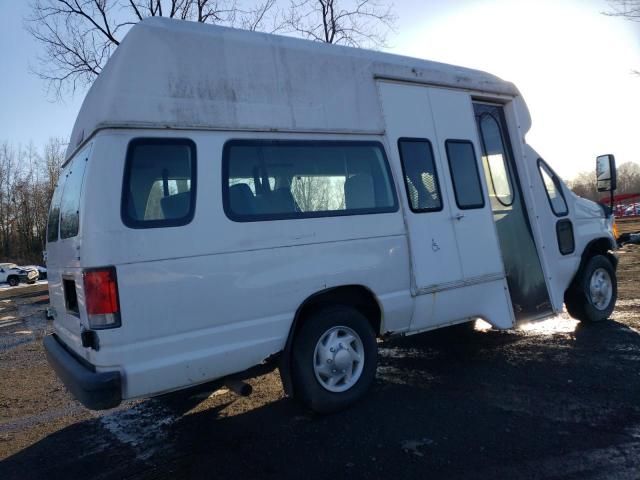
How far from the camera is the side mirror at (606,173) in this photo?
6738 mm

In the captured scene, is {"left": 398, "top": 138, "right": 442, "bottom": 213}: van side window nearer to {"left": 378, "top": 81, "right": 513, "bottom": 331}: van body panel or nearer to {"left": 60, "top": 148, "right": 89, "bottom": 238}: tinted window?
{"left": 378, "top": 81, "right": 513, "bottom": 331}: van body panel

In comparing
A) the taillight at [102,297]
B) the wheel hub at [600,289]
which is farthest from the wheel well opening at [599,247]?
the taillight at [102,297]

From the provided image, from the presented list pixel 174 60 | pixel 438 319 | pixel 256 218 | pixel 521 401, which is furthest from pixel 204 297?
pixel 521 401

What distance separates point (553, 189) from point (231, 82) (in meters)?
4.37

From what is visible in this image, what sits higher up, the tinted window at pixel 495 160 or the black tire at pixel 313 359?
the tinted window at pixel 495 160

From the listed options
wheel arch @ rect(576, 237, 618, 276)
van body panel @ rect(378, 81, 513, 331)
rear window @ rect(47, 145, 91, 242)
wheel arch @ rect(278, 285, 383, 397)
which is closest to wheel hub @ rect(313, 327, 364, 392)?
wheel arch @ rect(278, 285, 383, 397)

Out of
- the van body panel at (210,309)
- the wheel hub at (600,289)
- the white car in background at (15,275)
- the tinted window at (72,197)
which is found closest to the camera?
the van body panel at (210,309)

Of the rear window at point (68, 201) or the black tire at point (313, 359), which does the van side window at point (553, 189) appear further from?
the rear window at point (68, 201)

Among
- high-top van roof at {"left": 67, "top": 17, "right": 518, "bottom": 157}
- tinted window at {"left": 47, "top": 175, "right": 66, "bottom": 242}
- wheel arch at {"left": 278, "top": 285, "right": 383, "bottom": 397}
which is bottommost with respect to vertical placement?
wheel arch at {"left": 278, "top": 285, "right": 383, "bottom": 397}

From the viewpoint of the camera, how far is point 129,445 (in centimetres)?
419

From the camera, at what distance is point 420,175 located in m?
5.11

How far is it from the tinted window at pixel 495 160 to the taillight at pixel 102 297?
434 centimetres

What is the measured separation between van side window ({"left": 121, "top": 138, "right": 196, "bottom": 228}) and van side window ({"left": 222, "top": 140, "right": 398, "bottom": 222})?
28cm

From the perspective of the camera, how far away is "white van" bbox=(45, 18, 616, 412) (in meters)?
3.54
